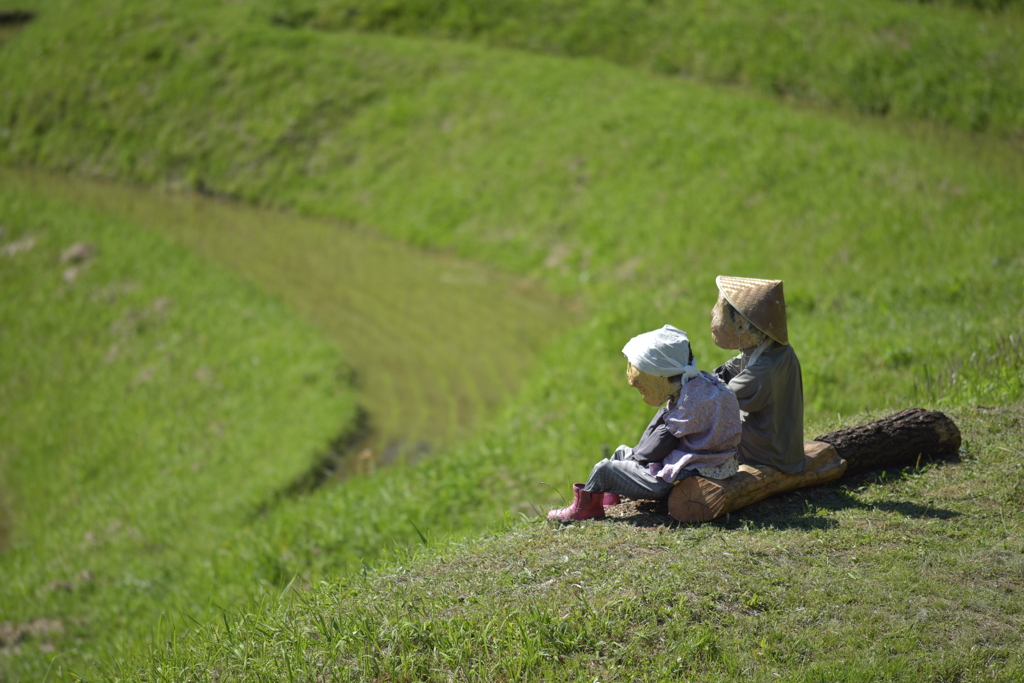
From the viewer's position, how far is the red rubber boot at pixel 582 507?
5551 millimetres

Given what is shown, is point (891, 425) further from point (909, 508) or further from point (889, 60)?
point (889, 60)

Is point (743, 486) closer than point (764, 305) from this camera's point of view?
No

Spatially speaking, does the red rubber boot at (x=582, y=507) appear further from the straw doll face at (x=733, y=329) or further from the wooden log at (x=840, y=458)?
the straw doll face at (x=733, y=329)

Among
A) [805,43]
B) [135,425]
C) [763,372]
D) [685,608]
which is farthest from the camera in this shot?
[805,43]

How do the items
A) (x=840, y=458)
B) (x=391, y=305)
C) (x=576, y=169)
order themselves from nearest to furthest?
(x=840, y=458) < (x=391, y=305) < (x=576, y=169)

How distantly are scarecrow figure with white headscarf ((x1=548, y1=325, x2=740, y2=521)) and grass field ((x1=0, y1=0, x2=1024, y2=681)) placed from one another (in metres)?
0.35

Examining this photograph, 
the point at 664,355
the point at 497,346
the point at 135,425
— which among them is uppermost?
the point at 664,355

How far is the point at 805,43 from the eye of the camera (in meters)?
20.9

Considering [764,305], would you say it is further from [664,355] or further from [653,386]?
[653,386]

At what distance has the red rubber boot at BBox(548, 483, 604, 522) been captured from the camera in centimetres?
555

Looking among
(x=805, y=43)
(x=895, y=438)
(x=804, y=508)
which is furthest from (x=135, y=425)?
(x=805, y=43)

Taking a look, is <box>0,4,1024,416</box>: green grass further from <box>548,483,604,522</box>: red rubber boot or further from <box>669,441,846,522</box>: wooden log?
<box>548,483,604,522</box>: red rubber boot

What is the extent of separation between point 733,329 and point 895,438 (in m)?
1.61

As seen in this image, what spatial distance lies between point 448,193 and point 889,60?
10711 mm
